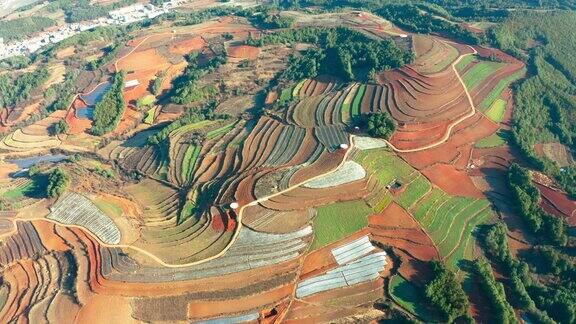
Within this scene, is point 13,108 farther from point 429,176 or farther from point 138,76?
point 429,176

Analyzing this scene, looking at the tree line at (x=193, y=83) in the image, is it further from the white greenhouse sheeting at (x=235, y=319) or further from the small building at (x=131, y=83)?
the white greenhouse sheeting at (x=235, y=319)

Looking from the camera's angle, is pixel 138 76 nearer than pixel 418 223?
No

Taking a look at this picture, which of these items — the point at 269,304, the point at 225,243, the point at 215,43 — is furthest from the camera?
the point at 215,43

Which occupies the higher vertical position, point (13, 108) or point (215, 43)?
point (215, 43)

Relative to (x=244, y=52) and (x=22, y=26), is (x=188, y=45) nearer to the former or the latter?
(x=244, y=52)

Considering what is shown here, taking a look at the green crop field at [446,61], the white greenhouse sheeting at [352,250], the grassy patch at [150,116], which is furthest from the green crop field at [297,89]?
the white greenhouse sheeting at [352,250]

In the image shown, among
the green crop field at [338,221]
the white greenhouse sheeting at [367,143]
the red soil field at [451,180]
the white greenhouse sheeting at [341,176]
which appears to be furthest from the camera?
the white greenhouse sheeting at [367,143]

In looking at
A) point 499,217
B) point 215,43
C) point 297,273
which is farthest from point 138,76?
point 499,217
